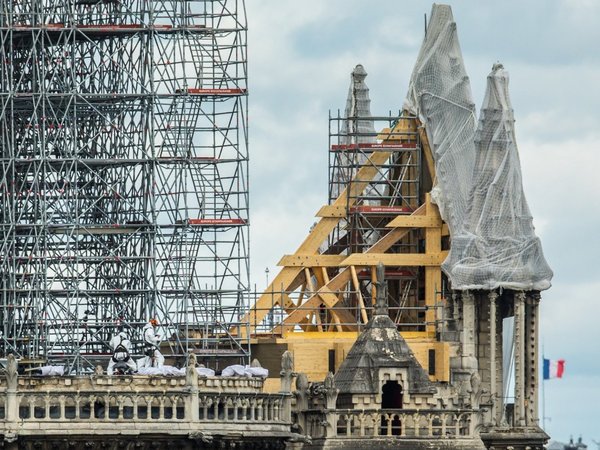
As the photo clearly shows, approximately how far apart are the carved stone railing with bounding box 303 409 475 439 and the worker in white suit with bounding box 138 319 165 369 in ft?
27.3

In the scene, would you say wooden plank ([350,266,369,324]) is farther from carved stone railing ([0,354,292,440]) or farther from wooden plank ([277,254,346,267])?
carved stone railing ([0,354,292,440])

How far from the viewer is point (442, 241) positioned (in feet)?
647

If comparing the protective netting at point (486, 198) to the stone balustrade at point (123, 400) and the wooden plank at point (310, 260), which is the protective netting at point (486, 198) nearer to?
the wooden plank at point (310, 260)

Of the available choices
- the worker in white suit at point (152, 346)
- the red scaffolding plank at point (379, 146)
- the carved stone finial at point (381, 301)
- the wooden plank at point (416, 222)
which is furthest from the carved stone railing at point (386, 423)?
the red scaffolding plank at point (379, 146)

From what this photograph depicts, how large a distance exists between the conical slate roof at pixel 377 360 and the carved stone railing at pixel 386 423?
1133 mm

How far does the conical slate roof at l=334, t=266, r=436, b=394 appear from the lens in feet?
596

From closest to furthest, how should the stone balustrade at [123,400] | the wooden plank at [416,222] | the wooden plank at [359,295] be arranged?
the stone balustrade at [123,400], the wooden plank at [359,295], the wooden plank at [416,222]

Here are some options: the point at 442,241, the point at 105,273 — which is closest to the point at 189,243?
the point at 105,273

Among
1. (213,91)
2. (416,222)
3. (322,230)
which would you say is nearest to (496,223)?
(416,222)

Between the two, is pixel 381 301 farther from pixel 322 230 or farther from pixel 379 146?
pixel 379 146

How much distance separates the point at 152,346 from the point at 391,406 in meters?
11.9

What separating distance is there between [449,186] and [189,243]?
53.1 ft

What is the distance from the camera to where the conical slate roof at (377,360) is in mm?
181625

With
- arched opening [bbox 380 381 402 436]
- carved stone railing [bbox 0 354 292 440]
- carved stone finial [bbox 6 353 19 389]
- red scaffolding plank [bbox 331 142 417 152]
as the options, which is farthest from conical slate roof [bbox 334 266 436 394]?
carved stone finial [bbox 6 353 19 389]
